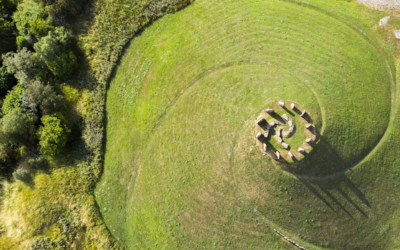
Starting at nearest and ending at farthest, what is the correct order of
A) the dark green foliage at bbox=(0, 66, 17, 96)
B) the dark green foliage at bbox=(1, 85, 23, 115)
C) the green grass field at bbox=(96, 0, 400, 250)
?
the green grass field at bbox=(96, 0, 400, 250) → the dark green foliage at bbox=(1, 85, 23, 115) → the dark green foliage at bbox=(0, 66, 17, 96)

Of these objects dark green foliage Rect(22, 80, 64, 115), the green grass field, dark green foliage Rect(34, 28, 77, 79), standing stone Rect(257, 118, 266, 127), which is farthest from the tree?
standing stone Rect(257, 118, 266, 127)

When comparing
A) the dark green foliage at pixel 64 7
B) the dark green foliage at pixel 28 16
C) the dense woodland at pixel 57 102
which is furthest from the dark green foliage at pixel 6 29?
the dark green foliage at pixel 64 7

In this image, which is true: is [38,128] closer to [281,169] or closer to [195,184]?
[195,184]

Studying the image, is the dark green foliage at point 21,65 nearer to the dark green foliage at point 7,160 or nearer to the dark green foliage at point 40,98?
the dark green foliage at point 40,98

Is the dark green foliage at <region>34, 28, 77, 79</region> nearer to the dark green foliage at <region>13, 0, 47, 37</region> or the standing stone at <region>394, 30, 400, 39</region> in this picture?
the dark green foliage at <region>13, 0, 47, 37</region>

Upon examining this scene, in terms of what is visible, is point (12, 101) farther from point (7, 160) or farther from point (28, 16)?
point (28, 16)

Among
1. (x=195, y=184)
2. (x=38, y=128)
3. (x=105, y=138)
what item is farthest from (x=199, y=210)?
(x=38, y=128)

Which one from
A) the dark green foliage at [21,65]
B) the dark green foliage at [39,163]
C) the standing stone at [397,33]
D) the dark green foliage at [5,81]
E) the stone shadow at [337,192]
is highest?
the standing stone at [397,33]

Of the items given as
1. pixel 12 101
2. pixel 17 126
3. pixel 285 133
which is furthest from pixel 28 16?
pixel 285 133
